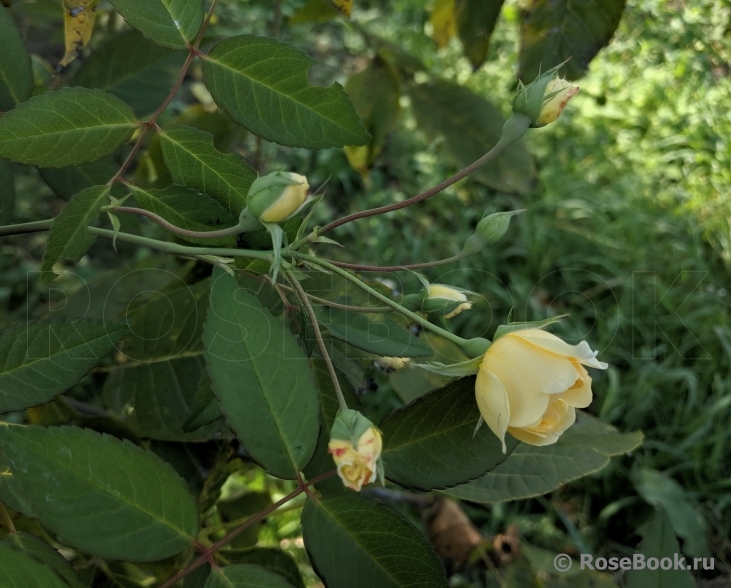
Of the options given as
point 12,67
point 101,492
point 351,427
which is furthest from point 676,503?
point 12,67

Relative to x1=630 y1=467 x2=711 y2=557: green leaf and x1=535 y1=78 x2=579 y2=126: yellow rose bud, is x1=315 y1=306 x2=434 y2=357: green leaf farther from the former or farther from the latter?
x1=630 y1=467 x2=711 y2=557: green leaf

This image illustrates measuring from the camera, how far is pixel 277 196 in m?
0.44

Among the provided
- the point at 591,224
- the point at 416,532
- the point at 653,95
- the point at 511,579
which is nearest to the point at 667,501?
the point at 511,579

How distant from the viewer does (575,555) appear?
133 centimetres

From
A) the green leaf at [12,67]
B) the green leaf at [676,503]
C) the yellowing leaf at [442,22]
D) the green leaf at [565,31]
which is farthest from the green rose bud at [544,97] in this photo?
the green leaf at [676,503]

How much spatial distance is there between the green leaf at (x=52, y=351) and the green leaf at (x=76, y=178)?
0.23 metres

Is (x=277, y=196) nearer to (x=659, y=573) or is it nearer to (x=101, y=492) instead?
(x=101, y=492)

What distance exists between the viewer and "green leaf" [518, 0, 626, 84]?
746 millimetres

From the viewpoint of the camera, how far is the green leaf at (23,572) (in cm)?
38

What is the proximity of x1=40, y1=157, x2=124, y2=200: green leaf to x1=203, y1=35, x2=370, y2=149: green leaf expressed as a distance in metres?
0.22

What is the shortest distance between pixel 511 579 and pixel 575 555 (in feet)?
2.01

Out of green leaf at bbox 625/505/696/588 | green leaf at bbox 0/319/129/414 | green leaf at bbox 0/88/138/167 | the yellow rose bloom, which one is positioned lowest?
green leaf at bbox 625/505/696/588

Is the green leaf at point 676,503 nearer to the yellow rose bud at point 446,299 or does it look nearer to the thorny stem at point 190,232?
the yellow rose bud at point 446,299

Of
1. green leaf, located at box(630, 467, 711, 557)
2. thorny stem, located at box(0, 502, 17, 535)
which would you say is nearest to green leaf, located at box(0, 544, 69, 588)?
thorny stem, located at box(0, 502, 17, 535)
